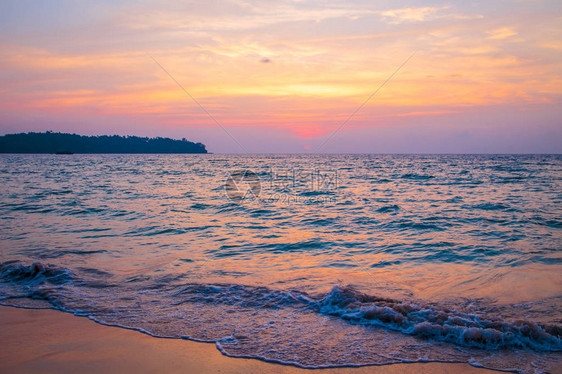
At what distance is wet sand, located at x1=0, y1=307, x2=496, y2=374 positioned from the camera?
382 centimetres

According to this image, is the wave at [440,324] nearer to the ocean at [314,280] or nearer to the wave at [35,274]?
the ocean at [314,280]

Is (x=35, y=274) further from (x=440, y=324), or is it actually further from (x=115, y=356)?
(x=440, y=324)

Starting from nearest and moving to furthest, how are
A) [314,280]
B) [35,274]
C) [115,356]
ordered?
[115,356], [314,280], [35,274]

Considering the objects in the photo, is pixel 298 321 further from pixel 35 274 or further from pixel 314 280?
pixel 35 274

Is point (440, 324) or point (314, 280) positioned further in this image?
point (314, 280)

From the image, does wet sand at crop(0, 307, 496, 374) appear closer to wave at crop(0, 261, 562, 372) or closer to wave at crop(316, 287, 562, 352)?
wave at crop(0, 261, 562, 372)

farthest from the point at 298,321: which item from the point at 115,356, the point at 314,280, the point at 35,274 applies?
the point at 35,274

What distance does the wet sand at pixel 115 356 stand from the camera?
3820mm

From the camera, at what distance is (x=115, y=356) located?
4066 millimetres

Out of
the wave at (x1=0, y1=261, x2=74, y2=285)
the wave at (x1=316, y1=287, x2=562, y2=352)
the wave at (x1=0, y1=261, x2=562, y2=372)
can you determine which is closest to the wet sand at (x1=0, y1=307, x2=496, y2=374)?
the wave at (x1=0, y1=261, x2=562, y2=372)

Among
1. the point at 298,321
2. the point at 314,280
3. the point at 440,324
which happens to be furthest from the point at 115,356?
the point at 440,324

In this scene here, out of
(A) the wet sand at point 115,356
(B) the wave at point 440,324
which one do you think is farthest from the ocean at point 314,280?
(A) the wet sand at point 115,356

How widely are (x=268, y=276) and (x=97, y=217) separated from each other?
9.33 metres

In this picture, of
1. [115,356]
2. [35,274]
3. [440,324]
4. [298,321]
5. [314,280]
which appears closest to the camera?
[115,356]
